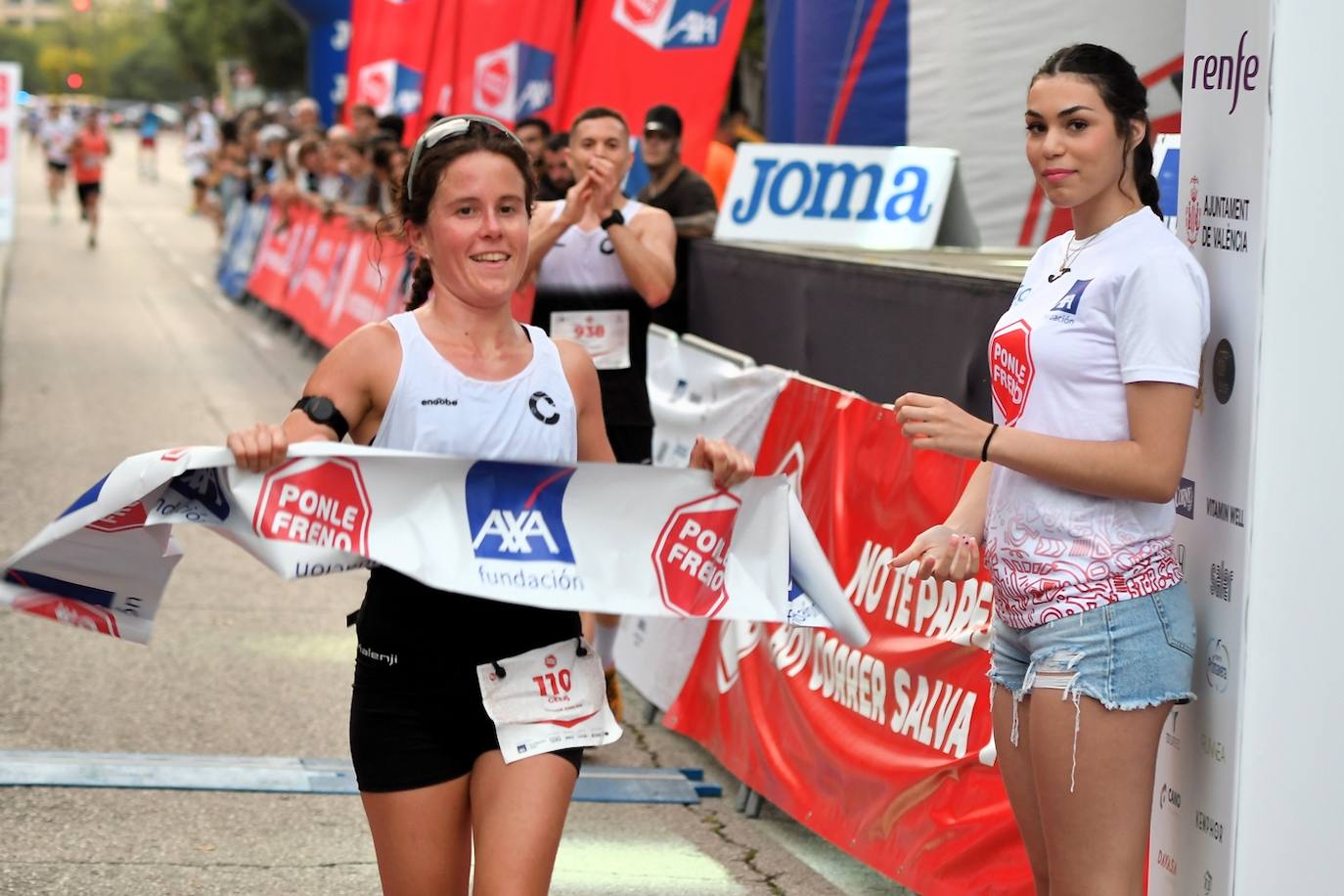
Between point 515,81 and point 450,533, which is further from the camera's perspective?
point 515,81

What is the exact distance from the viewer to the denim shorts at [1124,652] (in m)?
3.22

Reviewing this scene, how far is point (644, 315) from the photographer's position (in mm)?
6992

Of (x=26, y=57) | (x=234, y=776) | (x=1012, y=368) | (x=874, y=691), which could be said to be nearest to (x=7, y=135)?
(x=234, y=776)

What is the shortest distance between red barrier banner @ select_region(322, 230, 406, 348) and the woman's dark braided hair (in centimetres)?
1234

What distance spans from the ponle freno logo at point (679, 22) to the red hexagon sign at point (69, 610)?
9.16 m

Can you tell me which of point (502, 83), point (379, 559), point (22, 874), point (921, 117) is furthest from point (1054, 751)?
point (502, 83)

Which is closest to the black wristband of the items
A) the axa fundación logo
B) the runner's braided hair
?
the axa fundación logo

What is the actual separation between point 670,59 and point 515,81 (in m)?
3.73

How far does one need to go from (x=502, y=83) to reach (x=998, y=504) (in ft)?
42.4

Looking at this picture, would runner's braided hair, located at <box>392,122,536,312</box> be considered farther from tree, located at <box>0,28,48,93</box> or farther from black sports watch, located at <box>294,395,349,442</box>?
tree, located at <box>0,28,48,93</box>

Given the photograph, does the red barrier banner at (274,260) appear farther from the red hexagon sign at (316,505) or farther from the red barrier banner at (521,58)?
the red hexagon sign at (316,505)

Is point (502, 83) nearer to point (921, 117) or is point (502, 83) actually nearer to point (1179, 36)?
point (921, 117)

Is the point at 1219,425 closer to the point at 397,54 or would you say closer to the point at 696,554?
the point at 696,554

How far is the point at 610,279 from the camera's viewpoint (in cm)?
695
